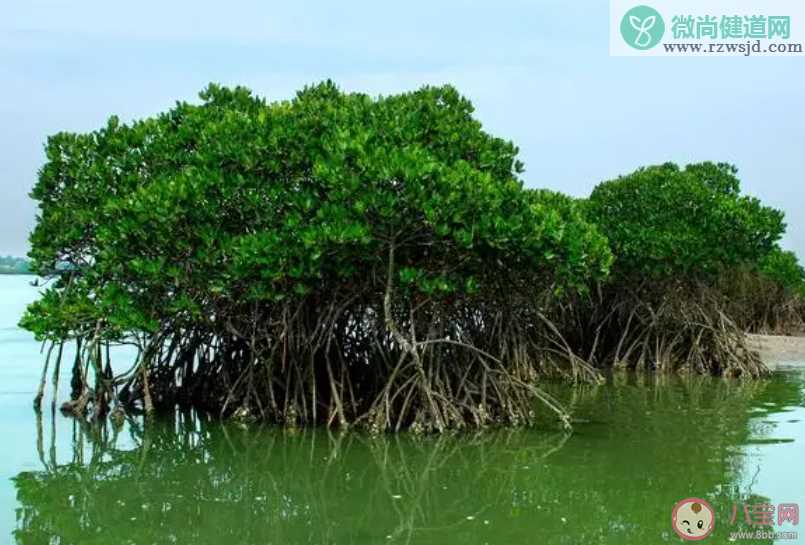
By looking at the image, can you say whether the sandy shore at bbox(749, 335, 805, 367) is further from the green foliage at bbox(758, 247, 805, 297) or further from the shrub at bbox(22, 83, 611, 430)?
the shrub at bbox(22, 83, 611, 430)

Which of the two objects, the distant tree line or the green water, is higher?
the distant tree line

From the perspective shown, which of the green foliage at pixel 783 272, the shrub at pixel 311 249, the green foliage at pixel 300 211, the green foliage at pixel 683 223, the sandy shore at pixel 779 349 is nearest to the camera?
the green foliage at pixel 300 211

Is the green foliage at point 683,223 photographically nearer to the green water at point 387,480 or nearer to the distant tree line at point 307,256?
the distant tree line at point 307,256

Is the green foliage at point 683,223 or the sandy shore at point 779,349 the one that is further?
the sandy shore at point 779,349

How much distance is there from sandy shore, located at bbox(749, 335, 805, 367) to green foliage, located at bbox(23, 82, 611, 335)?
29.6 ft

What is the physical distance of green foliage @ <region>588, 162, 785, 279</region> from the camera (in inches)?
570

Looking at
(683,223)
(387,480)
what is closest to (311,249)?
(387,480)

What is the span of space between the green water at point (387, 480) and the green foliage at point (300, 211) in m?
1.25

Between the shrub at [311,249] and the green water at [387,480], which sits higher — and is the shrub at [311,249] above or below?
above

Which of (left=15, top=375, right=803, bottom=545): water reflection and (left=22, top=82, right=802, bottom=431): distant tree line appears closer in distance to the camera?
(left=15, top=375, right=803, bottom=545): water reflection

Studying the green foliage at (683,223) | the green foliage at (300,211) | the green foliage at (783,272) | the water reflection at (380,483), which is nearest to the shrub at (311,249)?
the green foliage at (300,211)

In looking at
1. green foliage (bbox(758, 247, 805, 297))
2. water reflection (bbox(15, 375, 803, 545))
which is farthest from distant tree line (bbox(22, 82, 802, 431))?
green foliage (bbox(758, 247, 805, 297))

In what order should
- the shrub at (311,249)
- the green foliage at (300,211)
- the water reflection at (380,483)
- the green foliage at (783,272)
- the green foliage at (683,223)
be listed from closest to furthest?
1. the water reflection at (380,483)
2. the green foliage at (300,211)
3. the shrub at (311,249)
4. the green foliage at (683,223)
5. the green foliage at (783,272)

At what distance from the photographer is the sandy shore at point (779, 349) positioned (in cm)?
1720
